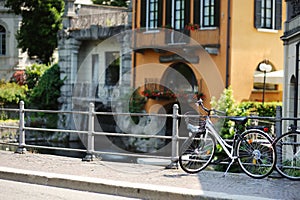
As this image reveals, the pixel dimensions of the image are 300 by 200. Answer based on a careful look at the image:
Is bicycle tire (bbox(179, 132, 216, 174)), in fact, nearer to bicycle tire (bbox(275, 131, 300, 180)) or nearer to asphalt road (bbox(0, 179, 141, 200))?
bicycle tire (bbox(275, 131, 300, 180))

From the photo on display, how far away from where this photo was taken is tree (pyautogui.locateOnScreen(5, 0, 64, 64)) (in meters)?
35.8

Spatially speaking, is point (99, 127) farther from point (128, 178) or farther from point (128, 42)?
point (128, 178)

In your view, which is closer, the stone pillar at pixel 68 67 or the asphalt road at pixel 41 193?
the asphalt road at pixel 41 193

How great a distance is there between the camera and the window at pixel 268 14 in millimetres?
24109

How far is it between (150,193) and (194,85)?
16.8 meters

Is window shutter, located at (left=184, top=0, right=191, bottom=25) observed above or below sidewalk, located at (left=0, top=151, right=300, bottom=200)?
A: above

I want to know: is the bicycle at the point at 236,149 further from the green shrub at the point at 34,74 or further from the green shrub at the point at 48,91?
the green shrub at the point at 34,74

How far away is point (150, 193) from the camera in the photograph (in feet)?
28.4

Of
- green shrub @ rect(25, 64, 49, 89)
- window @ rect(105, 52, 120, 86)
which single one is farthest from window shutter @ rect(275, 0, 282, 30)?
green shrub @ rect(25, 64, 49, 89)

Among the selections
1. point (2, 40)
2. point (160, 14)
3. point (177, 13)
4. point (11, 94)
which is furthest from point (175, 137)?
point (2, 40)

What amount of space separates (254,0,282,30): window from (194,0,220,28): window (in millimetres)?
1655

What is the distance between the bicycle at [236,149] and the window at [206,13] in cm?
1447

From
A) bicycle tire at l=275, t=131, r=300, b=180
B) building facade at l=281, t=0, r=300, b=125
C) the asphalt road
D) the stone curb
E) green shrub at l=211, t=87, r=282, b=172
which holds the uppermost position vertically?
building facade at l=281, t=0, r=300, b=125

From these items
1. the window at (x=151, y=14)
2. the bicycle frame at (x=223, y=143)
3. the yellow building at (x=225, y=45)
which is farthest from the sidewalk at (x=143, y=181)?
the window at (x=151, y=14)
